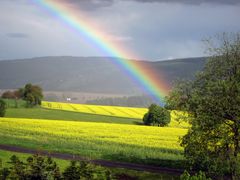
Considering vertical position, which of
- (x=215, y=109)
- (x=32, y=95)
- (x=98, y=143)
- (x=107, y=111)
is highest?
(x=32, y=95)

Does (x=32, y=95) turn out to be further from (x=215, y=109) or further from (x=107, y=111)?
(x=215, y=109)

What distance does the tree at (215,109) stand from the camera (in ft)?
75.6

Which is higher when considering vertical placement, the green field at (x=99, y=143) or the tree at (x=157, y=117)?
the tree at (x=157, y=117)

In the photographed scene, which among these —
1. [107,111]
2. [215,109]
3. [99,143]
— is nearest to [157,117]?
[99,143]

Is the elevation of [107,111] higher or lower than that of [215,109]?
higher

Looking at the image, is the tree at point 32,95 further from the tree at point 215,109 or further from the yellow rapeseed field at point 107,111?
the tree at point 215,109

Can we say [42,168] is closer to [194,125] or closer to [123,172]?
[194,125]

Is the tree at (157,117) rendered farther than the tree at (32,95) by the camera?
No

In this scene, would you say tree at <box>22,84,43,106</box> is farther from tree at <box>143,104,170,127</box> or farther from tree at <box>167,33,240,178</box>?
tree at <box>167,33,240,178</box>

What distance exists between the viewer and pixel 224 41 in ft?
81.7

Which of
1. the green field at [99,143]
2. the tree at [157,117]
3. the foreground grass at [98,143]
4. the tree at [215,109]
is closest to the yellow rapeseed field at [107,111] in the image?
the tree at [157,117]

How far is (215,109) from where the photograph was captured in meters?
23.3

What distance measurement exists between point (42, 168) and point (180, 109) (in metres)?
11.9

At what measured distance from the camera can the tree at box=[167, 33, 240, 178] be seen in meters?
23.0
